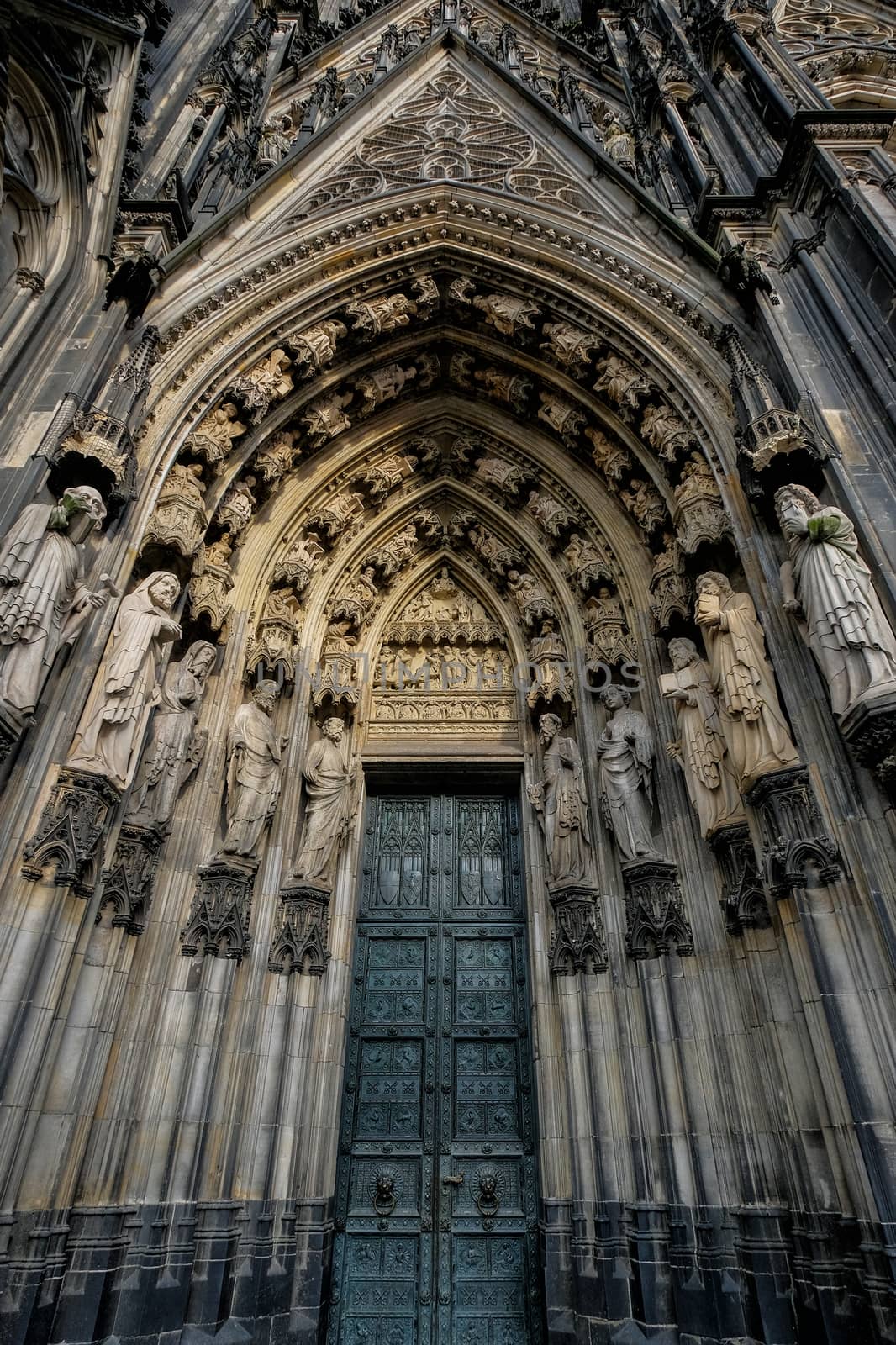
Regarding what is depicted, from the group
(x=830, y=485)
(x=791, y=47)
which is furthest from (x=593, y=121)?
(x=830, y=485)

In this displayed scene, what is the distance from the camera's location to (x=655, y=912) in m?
5.52

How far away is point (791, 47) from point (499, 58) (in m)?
3.51

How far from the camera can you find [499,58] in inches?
379

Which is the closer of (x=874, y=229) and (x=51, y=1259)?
(x=51, y=1259)

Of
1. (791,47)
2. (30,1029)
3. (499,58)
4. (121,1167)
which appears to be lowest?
(121,1167)

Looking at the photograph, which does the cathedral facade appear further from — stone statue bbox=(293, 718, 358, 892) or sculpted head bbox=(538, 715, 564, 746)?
sculpted head bbox=(538, 715, 564, 746)

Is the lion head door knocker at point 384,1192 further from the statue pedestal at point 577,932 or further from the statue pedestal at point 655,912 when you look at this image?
the statue pedestal at point 655,912

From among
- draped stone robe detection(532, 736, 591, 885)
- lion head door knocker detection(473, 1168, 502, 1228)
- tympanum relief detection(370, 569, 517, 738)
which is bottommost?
lion head door knocker detection(473, 1168, 502, 1228)

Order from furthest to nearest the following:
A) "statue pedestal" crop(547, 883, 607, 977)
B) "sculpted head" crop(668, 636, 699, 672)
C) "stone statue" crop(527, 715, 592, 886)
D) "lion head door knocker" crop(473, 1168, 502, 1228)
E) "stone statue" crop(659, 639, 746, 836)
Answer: "stone statue" crop(527, 715, 592, 886)
"sculpted head" crop(668, 636, 699, 672)
"statue pedestal" crop(547, 883, 607, 977)
"lion head door knocker" crop(473, 1168, 502, 1228)
"stone statue" crop(659, 639, 746, 836)

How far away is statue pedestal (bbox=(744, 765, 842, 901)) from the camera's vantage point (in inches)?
171

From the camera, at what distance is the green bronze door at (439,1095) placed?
5367mm

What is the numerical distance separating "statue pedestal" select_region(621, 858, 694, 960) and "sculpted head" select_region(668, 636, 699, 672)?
1.55m

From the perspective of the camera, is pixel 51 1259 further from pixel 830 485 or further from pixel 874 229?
pixel 874 229

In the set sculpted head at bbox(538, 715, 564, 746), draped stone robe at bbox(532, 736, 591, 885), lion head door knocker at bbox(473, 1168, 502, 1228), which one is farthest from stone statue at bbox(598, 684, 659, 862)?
lion head door knocker at bbox(473, 1168, 502, 1228)
